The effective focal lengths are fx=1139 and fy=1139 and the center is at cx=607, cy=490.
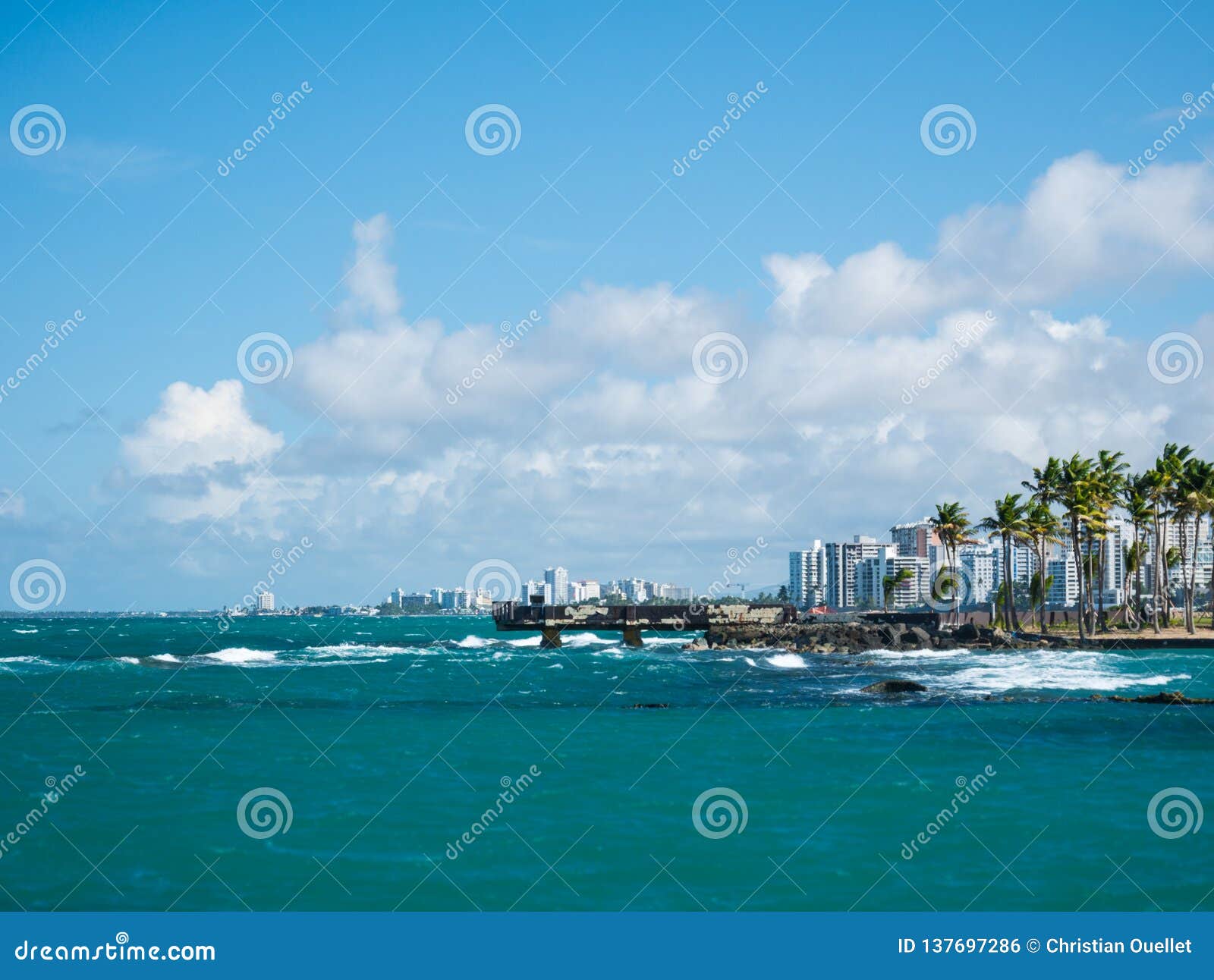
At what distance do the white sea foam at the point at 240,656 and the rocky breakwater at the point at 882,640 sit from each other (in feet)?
113

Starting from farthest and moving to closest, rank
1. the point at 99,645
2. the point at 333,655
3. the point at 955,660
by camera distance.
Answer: the point at 99,645 → the point at 333,655 → the point at 955,660

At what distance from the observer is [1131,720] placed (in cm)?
3775

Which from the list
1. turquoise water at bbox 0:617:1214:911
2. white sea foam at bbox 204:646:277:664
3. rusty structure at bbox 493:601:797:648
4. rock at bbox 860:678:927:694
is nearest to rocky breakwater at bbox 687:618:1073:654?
rusty structure at bbox 493:601:797:648

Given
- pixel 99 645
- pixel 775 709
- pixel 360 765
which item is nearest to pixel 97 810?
pixel 360 765

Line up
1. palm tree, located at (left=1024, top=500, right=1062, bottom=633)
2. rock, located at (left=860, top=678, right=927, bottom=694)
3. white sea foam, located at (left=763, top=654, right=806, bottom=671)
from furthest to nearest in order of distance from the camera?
palm tree, located at (left=1024, top=500, right=1062, bottom=633), white sea foam, located at (left=763, top=654, right=806, bottom=671), rock, located at (left=860, top=678, right=927, bottom=694)

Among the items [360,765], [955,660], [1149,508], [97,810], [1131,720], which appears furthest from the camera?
[1149,508]

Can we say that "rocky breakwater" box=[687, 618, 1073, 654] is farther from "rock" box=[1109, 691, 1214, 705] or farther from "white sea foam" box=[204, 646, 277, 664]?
"rock" box=[1109, 691, 1214, 705]

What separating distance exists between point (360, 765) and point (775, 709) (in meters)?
18.3

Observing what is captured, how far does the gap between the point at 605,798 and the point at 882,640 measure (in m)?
66.5

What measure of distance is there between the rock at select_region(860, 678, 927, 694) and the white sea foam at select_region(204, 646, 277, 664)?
46190 mm

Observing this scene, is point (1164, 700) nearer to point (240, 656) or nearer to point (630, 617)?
point (240, 656)

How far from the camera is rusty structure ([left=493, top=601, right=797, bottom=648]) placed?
104 meters

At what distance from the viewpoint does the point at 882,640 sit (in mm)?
87625

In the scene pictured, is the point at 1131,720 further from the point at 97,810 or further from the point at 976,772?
the point at 97,810
